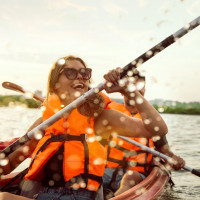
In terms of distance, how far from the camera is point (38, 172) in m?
2.25

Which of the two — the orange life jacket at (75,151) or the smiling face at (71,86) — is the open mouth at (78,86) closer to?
the smiling face at (71,86)

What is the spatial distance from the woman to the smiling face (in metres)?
0.01

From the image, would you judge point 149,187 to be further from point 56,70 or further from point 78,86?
point 56,70

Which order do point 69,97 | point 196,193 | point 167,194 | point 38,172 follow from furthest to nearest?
1. point 196,193
2. point 167,194
3. point 69,97
4. point 38,172

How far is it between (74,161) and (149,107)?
74 cm

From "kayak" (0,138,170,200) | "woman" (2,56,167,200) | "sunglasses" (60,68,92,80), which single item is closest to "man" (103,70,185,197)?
"kayak" (0,138,170,200)

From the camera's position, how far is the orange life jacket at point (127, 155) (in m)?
4.02

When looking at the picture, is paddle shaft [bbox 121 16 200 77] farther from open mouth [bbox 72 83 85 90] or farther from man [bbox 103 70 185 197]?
man [bbox 103 70 185 197]

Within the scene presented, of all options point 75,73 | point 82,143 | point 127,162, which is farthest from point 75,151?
point 127,162

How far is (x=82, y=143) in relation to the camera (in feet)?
7.18

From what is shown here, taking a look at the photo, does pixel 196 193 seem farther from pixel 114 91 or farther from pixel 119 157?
pixel 114 91

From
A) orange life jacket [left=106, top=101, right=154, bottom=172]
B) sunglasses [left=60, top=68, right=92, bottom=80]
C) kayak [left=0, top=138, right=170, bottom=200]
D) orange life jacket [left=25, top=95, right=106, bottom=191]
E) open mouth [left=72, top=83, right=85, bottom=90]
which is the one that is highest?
sunglasses [left=60, top=68, right=92, bottom=80]

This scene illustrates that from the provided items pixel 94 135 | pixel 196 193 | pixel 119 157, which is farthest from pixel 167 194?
pixel 94 135

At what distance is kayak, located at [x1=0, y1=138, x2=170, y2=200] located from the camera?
3012mm
